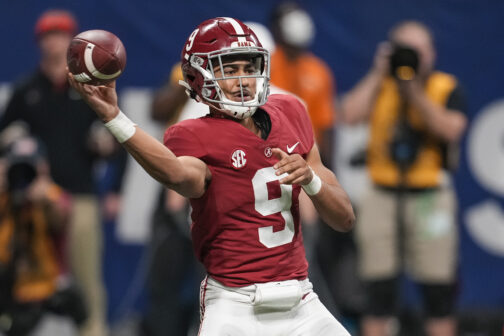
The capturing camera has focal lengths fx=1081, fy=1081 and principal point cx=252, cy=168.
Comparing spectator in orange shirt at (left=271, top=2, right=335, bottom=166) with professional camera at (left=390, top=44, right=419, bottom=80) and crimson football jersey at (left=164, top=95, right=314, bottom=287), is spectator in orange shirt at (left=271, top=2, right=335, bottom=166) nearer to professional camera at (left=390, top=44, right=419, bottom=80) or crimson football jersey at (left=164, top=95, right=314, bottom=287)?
professional camera at (left=390, top=44, right=419, bottom=80)

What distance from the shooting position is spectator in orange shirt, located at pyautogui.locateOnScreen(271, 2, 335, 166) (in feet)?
21.2

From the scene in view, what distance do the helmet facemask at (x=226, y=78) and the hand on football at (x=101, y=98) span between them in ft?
1.49

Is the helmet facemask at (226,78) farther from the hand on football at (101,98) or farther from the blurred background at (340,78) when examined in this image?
the blurred background at (340,78)

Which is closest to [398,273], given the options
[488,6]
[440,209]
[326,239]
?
[440,209]

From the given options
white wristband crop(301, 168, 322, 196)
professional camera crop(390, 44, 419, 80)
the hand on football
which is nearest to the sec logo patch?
white wristband crop(301, 168, 322, 196)

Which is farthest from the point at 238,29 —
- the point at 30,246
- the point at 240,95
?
the point at 30,246

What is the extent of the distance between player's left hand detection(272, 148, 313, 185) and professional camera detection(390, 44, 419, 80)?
8.60 feet

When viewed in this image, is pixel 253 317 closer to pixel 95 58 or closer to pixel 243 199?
pixel 243 199

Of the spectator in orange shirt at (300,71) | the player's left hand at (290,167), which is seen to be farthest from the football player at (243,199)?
the spectator in orange shirt at (300,71)

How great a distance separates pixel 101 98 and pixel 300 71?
10.7 feet

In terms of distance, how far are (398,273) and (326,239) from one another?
0.88 meters

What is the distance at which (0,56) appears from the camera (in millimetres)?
7152

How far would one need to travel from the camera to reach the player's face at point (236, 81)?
3.76m

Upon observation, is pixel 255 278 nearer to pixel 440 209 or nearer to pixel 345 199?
pixel 345 199
